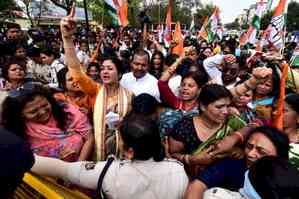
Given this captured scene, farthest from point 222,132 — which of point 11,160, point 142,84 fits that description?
point 142,84

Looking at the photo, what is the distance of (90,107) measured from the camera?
3.57 metres

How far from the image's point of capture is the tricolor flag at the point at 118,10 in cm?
609

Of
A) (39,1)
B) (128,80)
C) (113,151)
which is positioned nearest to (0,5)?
(39,1)

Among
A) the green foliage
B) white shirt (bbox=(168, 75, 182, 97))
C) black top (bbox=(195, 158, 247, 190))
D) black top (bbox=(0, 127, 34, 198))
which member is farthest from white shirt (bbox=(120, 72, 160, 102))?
the green foliage

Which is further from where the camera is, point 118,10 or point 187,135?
point 118,10

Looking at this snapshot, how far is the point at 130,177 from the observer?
1921 mm

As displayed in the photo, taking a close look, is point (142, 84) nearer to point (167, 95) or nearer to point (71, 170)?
point (167, 95)

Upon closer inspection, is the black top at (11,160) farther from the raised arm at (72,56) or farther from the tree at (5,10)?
the tree at (5,10)

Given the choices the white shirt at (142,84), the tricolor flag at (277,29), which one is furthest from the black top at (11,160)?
the tricolor flag at (277,29)

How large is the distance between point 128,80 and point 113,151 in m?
1.43

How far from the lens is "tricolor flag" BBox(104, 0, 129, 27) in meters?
6.09

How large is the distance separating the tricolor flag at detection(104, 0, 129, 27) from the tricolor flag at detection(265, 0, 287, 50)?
249 centimetres

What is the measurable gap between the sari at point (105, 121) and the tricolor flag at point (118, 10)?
3092 mm

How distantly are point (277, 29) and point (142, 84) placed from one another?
163 centimetres
